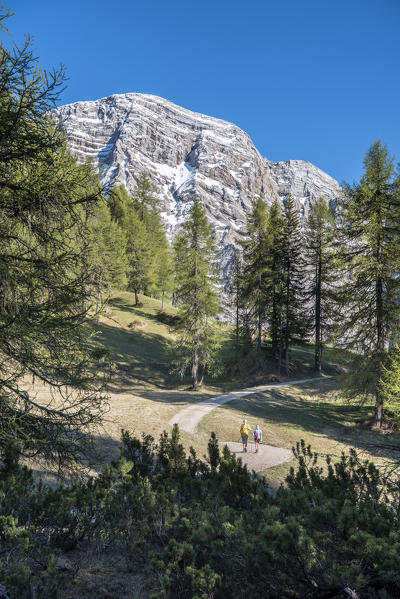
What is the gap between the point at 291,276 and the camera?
31125mm

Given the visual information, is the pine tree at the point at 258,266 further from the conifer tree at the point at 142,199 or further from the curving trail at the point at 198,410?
the conifer tree at the point at 142,199

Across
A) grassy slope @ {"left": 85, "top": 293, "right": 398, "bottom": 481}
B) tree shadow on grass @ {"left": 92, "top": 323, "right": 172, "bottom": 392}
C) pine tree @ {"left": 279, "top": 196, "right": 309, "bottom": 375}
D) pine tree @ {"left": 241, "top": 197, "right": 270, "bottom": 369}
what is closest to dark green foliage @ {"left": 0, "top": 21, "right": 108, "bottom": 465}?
grassy slope @ {"left": 85, "top": 293, "right": 398, "bottom": 481}

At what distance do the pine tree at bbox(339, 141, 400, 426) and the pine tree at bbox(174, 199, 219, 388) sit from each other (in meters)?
10.8

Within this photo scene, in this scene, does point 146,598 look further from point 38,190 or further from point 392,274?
point 392,274

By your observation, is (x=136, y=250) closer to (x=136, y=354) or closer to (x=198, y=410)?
(x=136, y=354)

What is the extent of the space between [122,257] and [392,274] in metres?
27.7

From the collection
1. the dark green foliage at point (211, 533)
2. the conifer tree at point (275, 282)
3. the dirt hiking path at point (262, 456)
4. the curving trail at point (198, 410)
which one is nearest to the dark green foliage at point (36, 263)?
the dark green foliage at point (211, 533)

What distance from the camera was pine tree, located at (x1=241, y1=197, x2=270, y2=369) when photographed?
29.4 metres

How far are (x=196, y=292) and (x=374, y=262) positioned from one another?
12611mm

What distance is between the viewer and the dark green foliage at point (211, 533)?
2.72 metres

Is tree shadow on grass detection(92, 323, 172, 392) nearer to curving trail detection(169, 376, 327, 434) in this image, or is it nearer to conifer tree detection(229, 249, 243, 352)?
curving trail detection(169, 376, 327, 434)

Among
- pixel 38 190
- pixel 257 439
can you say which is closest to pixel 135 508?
pixel 38 190

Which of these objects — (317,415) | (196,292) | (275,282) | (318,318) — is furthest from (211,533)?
(318,318)

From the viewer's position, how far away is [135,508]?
4.43m
